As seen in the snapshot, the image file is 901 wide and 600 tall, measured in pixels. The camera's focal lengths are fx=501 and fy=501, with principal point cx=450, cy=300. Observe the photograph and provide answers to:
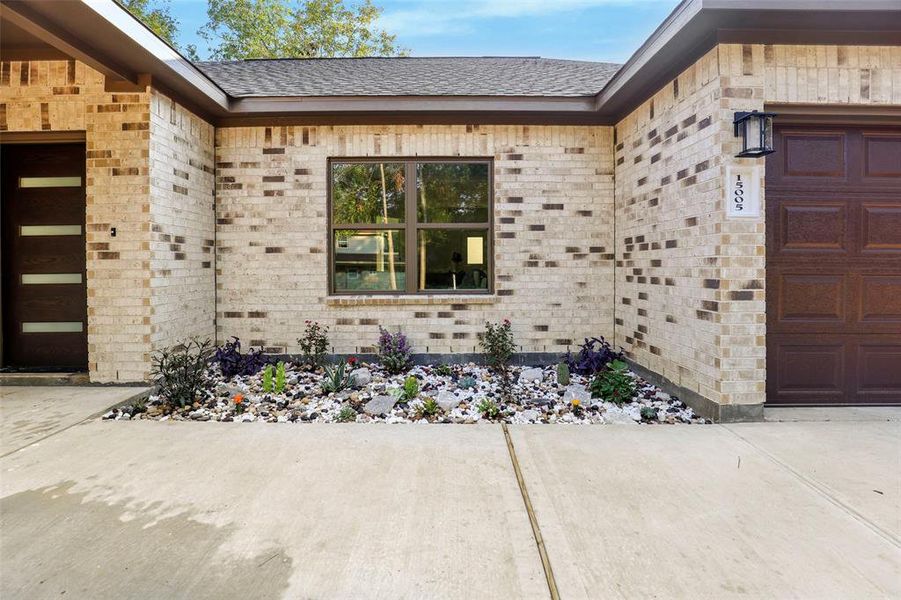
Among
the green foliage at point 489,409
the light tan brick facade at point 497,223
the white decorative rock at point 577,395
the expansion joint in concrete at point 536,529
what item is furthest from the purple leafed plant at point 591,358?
the expansion joint in concrete at point 536,529

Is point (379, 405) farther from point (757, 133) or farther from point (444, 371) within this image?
point (757, 133)

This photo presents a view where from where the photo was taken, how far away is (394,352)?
19.0ft

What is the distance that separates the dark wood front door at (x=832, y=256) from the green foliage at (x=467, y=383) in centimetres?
264

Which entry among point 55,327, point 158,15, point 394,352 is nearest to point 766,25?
point 394,352

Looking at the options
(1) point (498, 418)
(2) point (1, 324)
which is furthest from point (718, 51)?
(2) point (1, 324)

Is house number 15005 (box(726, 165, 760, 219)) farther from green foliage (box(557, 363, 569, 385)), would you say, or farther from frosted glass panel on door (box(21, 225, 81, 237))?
frosted glass panel on door (box(21, 225, 81, 237))

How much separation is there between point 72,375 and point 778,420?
21.5 ft

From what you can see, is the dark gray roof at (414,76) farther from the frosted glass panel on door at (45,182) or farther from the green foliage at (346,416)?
the green foliage at (346,416)

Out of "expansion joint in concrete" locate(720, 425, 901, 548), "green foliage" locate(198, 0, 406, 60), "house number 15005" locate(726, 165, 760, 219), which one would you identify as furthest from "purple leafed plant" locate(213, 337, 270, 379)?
"green foliage" locate(198, 0, 406, 60)

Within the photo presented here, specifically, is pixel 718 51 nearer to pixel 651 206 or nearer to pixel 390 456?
pixel 651 206

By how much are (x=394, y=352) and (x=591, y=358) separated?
2.25 metres

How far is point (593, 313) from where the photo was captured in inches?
244

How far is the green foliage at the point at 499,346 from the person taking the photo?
219 inches

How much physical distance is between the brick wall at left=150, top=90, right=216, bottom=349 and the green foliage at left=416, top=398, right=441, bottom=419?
9.00 feet
